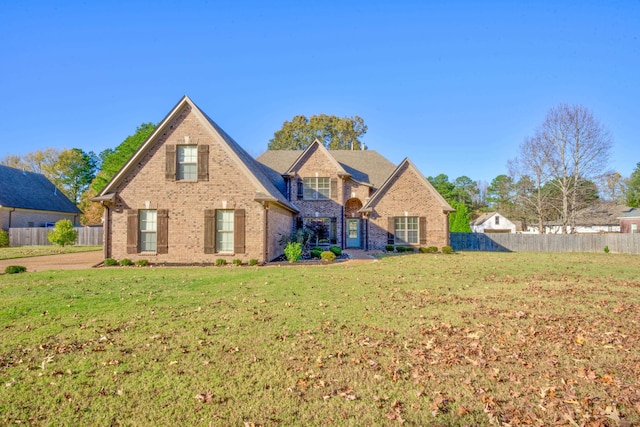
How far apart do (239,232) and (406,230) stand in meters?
11.6

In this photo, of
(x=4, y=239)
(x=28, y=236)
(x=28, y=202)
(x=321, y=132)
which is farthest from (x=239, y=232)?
(x=321, y=132)

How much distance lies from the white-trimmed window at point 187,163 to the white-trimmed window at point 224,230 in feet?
6.74

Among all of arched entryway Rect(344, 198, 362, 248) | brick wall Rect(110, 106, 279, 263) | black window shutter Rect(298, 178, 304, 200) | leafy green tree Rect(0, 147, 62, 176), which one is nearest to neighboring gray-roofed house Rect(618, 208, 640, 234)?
arched entryway Rect(344, 198, 362, 248)

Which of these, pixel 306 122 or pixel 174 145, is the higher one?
pixel 306 122

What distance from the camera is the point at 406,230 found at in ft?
76.7

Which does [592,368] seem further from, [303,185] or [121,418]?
[303,185]

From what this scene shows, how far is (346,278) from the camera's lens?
11711mm

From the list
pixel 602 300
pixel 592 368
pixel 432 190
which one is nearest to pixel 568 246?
pixel 432 190

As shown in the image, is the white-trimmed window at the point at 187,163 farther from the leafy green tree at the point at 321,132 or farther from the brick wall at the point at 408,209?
the leafy green tree at the point at 321,132

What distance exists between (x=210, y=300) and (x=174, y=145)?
10171 millimetres

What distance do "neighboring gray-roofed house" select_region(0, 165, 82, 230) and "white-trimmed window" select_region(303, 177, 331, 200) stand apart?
25.3 m

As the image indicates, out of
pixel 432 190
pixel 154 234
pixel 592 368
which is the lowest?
pixel 592 368

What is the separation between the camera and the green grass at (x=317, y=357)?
3.54 metres

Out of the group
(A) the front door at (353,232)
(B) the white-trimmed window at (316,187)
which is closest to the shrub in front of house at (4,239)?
(B) the white-trimmed window at (316,187)
